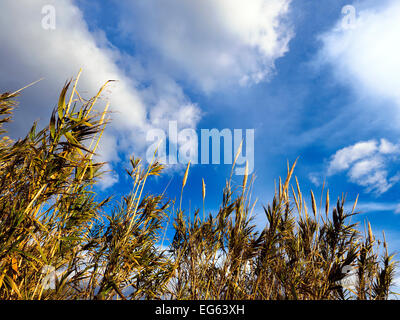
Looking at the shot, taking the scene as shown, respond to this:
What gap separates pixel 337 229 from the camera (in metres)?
3.72

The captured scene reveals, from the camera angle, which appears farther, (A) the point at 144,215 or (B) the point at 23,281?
(A) the point at 144,215

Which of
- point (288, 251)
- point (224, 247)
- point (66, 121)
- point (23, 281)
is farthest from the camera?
point (288, 251)

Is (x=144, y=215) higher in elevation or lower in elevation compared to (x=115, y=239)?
higher

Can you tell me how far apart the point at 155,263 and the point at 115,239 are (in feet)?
3.16

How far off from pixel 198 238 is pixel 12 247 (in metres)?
1.88

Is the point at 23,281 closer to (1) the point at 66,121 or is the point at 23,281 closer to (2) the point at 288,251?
(1) the point at 66,121
